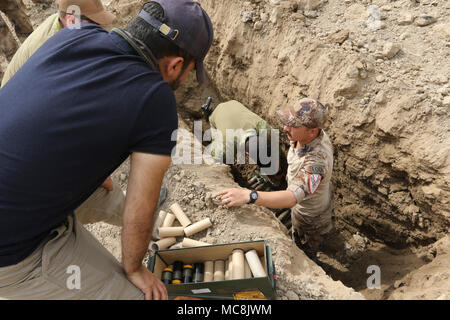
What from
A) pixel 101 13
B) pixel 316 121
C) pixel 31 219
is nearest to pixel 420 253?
pixel 316 121

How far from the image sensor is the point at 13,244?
227 centimetres

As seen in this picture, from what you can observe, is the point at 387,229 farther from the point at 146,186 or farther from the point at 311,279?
the point at 146,186

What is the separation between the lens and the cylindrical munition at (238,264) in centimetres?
309

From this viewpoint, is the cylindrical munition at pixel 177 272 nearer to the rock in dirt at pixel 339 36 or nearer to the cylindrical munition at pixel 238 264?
the cylindrical munition at pixel 238 264

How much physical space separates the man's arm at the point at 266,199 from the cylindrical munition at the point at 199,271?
29.5 inches

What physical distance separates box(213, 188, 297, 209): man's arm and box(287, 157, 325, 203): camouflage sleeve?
0.28 feet

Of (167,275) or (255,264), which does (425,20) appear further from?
(167,275)

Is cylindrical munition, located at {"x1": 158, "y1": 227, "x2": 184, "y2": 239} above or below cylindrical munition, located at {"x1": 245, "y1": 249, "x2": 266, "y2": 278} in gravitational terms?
below

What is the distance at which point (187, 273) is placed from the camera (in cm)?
325

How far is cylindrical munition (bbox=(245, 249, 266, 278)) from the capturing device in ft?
10.2

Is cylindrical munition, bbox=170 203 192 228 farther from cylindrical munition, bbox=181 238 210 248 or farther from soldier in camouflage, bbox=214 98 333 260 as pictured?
soldier in camouflage, bbox=214 98 333 260

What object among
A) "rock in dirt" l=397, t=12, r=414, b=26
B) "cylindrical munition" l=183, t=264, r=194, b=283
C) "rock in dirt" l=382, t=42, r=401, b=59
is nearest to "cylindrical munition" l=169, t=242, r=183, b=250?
"cylindrical munition" l=183, t=264, r=194, b=283

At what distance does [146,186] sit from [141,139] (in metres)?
0.33

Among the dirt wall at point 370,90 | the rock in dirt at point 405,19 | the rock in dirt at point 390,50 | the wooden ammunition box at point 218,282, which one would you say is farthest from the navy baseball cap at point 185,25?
the rock in dirt at point 405,19
